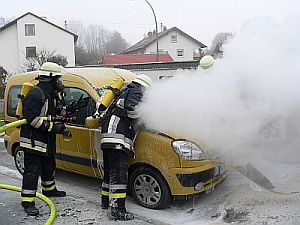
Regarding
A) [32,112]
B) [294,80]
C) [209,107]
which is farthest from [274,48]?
[32,112]

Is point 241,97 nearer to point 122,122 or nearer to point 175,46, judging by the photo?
point 122,122

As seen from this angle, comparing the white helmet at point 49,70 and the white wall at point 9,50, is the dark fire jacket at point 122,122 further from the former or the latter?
the white wall at point 9,50

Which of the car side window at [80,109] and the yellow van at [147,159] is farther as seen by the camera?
the car side window at [80,109]

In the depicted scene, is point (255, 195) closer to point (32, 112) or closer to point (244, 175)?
point (244, 175)

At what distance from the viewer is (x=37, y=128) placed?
4.95 metres

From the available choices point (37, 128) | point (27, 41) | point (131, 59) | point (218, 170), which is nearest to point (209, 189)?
point (218, 170)

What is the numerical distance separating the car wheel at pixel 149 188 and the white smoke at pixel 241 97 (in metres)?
0.60

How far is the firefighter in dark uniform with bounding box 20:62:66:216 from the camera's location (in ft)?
16.1

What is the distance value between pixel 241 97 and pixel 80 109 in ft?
7.77

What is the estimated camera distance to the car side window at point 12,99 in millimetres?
6785

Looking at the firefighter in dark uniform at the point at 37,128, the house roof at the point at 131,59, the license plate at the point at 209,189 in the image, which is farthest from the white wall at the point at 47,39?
the license plate at the point at 209,189

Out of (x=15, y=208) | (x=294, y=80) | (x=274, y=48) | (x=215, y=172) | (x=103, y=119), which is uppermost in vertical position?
(x=274, y=48)

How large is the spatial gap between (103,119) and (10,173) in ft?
9.83

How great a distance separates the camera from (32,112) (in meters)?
4.86
